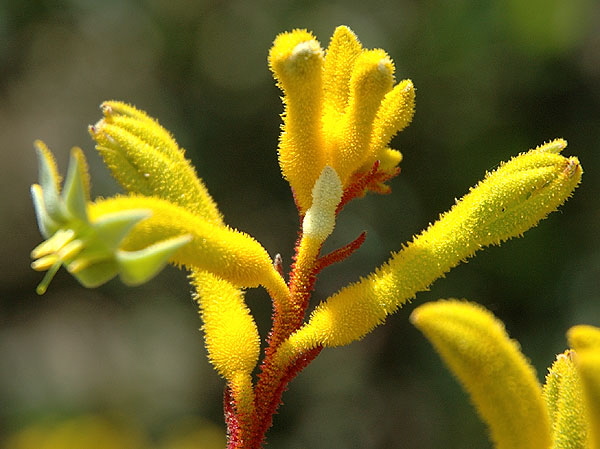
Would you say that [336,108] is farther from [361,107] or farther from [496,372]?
[496,372]

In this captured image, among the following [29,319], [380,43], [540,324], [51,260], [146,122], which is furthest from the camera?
[29,319]

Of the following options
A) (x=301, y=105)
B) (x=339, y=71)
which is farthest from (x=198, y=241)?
(x=339, y=71)

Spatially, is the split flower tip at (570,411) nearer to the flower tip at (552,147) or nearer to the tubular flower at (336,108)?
the flower tip at (552,147)

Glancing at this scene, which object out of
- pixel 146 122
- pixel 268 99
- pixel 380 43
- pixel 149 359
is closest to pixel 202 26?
pixel 268 99

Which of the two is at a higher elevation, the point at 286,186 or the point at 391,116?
the point at 286,186

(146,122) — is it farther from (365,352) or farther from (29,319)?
(29,319)

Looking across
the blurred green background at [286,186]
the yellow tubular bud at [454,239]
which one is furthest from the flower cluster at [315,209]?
the blurred green background at [286,186]

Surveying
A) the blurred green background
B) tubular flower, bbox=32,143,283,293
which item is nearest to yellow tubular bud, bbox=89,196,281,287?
tubular flower, bbox=32,143,283,293
